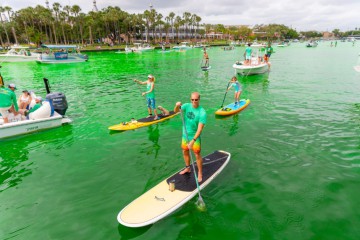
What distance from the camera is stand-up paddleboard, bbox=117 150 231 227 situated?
560cm

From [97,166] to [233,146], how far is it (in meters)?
5.86

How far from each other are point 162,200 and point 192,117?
2.47m

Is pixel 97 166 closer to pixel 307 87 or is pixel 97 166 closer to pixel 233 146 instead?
pixel 233 146

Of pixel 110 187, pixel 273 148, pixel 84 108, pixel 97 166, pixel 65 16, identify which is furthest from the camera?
pixel 65 16

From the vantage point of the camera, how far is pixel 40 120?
39.2 ft

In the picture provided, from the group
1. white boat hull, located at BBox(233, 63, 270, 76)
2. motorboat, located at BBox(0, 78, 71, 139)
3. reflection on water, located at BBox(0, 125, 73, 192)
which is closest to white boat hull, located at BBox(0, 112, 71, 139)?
motorboat, located at BBox(0, 78, 71, 139)

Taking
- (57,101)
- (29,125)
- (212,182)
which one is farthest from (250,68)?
(29,125)

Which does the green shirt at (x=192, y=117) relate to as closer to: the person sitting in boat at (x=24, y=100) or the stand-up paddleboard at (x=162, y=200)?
the stand-up paddleboard at (x=162, y=200)

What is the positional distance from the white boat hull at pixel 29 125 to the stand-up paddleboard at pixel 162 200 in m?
8.65

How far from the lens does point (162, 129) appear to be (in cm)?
1216

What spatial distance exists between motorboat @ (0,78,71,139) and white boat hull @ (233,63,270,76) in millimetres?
20050

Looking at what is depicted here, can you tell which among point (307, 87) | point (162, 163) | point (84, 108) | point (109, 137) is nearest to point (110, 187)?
point (162, 163)

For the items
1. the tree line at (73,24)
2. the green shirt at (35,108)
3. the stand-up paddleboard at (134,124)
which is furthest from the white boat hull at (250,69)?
the tree line at (73,24)

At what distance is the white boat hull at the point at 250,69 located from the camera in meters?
26.3
